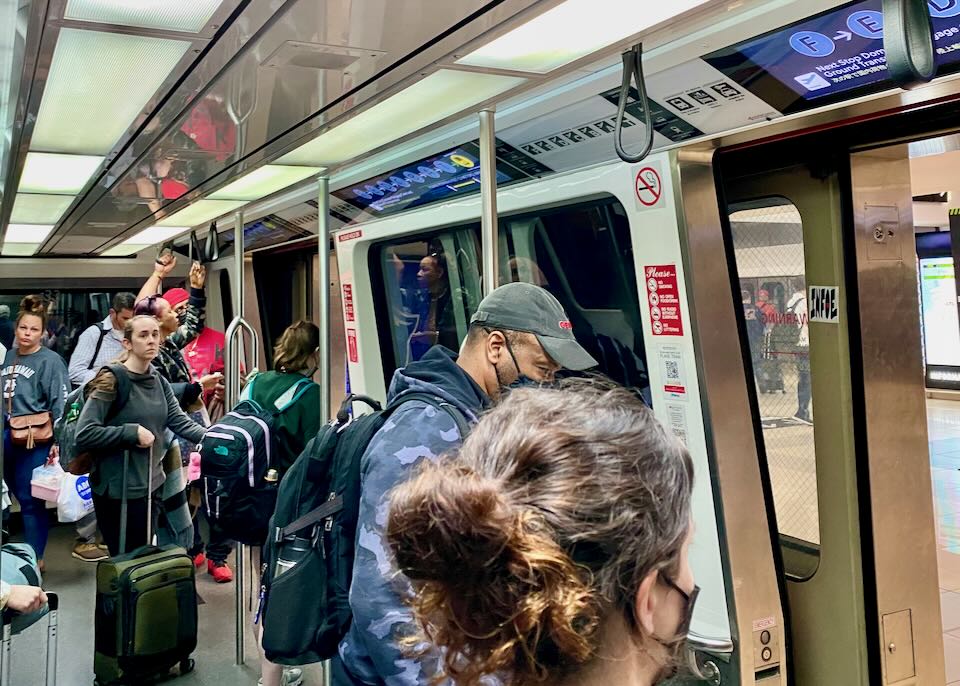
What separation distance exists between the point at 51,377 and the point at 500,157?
4227 millimetres

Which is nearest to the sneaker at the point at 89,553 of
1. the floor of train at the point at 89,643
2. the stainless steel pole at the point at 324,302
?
the floor of train at the point at 89,643

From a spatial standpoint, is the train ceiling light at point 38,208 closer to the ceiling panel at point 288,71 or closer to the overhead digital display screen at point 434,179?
the ceiling panel at point 288,71

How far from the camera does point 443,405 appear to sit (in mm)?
1581

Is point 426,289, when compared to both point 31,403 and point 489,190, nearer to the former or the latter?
point 489,190

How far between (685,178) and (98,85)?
1442 mm

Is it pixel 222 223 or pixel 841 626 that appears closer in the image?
pixel 841 626

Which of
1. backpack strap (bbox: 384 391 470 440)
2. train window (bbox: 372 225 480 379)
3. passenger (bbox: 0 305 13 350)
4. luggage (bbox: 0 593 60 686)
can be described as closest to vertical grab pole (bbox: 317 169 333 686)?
train window (bbox: 372 225 480 379)

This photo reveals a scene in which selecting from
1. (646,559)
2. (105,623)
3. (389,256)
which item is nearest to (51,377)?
(105,623)

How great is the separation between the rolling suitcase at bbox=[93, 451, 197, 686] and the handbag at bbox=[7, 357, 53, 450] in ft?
6.67

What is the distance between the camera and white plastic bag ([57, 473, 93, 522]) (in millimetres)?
5383

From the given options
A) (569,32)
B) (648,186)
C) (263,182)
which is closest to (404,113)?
(648,186)

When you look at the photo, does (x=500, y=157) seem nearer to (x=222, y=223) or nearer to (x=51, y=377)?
(x=222, y=223)

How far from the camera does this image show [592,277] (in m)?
2.97

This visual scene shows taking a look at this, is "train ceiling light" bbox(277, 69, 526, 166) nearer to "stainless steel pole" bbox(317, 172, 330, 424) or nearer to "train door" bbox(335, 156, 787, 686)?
"stainless steel pole" bbox(317, 172, 330, 424)
